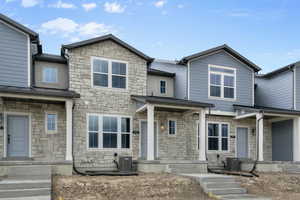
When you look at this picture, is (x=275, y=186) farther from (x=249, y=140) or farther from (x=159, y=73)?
(x=159, y=73)

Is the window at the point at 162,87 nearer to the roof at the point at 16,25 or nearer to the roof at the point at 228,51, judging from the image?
the roof at the point at 228,51

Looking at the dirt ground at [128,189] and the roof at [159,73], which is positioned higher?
the roof at [159,73]

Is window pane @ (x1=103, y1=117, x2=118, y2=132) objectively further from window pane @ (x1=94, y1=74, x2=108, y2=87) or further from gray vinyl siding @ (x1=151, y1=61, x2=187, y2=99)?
gray vinyl siding @ (x1=151, y1=61, x2=187, y2=99)

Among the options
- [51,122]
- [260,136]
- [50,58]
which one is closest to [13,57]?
[50,58]

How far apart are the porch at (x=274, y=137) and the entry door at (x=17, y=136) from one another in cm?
1050

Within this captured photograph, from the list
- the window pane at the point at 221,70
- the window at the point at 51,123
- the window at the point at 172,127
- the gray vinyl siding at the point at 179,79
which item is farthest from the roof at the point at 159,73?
the window at the point at 51,123

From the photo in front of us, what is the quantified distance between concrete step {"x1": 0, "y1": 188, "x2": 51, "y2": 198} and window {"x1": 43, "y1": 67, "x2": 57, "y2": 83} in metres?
6.30

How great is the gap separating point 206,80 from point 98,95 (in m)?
6.00

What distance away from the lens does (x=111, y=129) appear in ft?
43.9

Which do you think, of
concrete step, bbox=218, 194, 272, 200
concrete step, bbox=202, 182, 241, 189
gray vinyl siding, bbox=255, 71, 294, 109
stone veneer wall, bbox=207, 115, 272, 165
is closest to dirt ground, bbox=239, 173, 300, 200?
concrete step, bbox=202, 182, 241, 189

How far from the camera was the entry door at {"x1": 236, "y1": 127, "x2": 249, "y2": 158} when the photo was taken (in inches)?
635

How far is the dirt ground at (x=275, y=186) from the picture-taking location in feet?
33.3

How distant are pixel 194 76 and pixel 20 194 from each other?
10.3 metres

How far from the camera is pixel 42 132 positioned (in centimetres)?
1233
